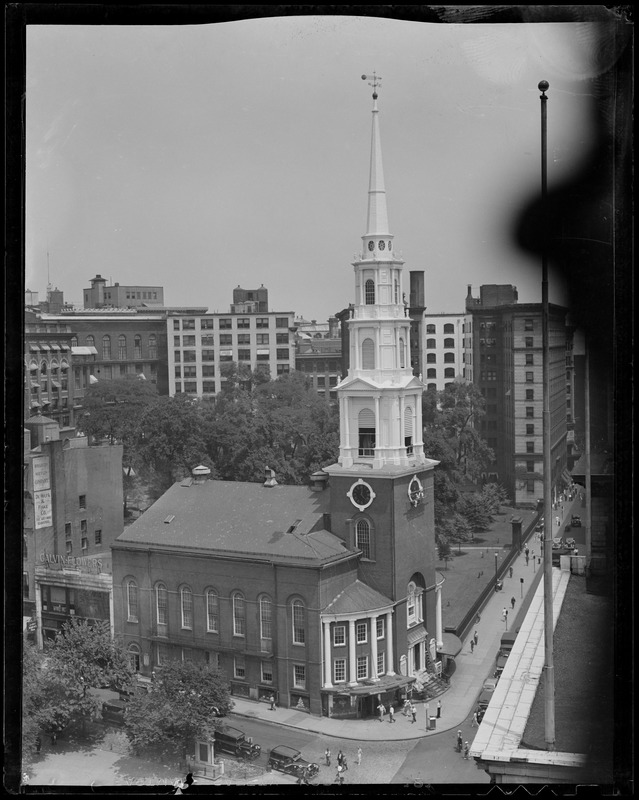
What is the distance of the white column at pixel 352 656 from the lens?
11.5 meters

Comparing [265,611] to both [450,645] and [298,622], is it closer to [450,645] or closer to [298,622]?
[298,622]

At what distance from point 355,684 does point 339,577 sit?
1.48 meters

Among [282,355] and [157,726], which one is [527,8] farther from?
[157,726]

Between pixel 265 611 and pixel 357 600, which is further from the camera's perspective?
pixel 357 600

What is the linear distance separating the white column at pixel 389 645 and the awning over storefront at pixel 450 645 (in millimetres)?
658

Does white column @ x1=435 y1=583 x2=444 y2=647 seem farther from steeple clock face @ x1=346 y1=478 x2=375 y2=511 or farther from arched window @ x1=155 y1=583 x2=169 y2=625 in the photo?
arched window @ x1=155 y1=583 x2=169 y2=625

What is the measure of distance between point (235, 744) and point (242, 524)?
8.77 ft

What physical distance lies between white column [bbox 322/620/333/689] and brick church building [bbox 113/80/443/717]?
0.05 feet

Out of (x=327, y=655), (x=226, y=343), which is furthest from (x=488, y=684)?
(x=226, y=343)

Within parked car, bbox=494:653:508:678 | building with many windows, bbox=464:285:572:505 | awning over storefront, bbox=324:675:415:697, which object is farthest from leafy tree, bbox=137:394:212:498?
parked car, bbox=494:653:508:678

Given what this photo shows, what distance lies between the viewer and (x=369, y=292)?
468 inches

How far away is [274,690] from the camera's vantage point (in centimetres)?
1134

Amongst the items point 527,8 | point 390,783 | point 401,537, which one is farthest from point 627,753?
point 527,8

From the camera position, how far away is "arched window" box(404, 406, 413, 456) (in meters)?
12.4
